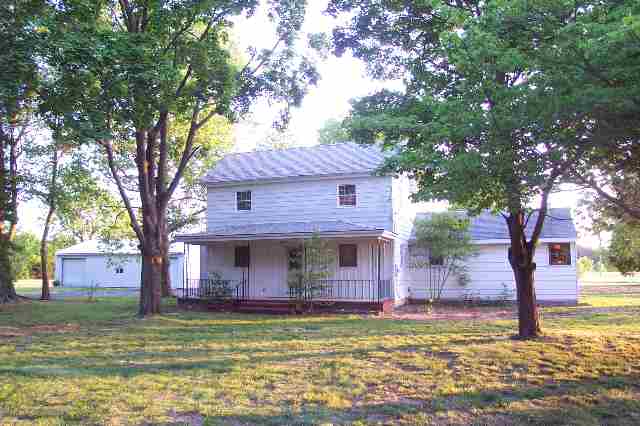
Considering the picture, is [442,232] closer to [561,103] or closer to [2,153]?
[561,103]

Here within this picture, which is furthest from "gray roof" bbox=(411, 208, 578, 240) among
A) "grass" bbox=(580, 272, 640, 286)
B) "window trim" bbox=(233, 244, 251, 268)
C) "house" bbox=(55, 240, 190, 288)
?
"house" bbox=(55, 240, 190, 288)

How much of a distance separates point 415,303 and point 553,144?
15.8 metres

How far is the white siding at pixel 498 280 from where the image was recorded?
69.2 ft

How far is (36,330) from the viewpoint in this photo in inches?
537

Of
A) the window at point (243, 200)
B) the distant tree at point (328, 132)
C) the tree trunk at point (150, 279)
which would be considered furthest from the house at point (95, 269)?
the tree trunk at point (150, 279)

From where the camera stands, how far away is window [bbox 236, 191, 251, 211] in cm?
2141

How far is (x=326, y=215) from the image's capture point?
20.1 m

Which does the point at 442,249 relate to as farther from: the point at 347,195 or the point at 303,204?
the point at 303,204

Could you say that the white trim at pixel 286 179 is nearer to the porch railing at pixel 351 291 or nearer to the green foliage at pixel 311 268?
the green foliage at pixel 311 268

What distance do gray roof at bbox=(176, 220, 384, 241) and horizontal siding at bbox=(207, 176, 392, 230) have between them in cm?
38

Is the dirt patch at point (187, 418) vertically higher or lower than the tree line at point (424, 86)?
lower

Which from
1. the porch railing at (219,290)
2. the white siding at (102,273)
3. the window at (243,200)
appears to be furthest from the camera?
the white siding at (102,273)

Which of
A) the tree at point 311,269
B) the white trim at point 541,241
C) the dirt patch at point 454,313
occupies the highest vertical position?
the white trim at point 541,241

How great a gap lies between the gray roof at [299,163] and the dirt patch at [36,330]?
8.89 meters
